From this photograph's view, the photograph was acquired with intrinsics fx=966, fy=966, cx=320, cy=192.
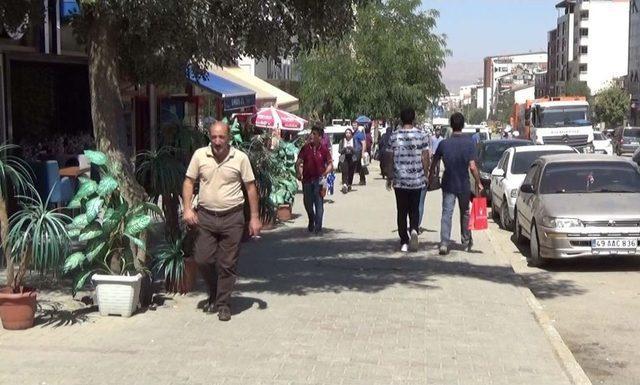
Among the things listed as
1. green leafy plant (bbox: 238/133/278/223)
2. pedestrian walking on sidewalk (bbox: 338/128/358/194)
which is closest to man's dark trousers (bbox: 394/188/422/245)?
green leafy plant (bbox: 238/133/278/223)

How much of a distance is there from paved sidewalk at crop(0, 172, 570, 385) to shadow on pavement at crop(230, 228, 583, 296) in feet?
0.11

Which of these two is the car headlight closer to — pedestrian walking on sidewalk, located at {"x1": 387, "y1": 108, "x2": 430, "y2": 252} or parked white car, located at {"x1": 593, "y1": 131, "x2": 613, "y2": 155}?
pedestrian walking on sidewalk, located at {"x1": 387, "y1": 108, "x2": 430, "y2": 252}

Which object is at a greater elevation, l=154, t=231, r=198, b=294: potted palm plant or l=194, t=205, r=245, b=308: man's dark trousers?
l=194, t=205, r=245, b=308: man's dark trousers

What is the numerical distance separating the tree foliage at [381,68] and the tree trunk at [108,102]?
31707mm

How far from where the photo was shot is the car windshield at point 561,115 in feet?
139

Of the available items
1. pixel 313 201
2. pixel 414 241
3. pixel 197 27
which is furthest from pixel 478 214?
pixel 197 27

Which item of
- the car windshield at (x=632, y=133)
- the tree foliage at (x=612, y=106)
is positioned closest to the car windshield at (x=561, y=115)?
the car windshield at (x=632, y=133)

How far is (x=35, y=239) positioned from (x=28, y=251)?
16 cm

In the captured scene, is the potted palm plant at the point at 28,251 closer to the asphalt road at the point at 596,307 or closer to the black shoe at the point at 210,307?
the black shoe at the point at 210,307

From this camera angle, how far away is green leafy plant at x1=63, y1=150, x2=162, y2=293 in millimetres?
7824

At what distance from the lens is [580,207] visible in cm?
1203

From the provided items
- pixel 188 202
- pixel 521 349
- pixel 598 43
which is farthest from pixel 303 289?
pixel 598 43

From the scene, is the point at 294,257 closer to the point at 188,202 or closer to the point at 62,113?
the point at 188,202

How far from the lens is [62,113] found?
48.7 ft
